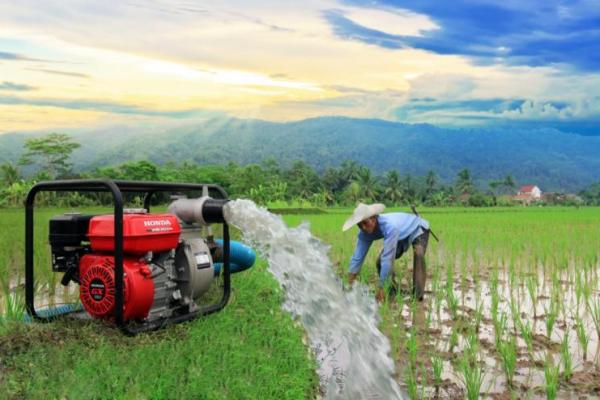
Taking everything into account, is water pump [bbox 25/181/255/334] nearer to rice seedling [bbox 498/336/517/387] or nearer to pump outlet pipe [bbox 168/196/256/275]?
pump outlet pipe [bbox 168/196/256/275]

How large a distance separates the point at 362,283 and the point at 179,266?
8.43ft

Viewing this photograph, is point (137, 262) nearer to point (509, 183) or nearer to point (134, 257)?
point (134, 257)

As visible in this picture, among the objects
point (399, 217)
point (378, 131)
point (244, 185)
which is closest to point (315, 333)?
point (399, 217)

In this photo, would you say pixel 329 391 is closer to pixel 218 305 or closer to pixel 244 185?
pixel 218 305

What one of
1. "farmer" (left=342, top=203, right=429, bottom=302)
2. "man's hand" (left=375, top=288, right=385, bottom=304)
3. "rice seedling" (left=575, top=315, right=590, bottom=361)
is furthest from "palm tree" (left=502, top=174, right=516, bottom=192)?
"rice seedling" (left=575, top=315, right=590, bottom=361)

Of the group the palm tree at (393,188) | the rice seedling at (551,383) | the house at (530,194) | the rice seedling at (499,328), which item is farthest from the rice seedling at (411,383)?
the house at (530,194)

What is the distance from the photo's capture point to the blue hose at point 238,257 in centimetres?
573

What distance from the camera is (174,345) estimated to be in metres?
4.00

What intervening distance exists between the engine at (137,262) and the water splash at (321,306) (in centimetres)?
42

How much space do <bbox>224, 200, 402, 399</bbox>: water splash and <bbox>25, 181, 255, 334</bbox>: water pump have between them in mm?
320

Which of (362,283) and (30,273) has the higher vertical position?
(30,273)

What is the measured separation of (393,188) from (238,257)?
39365mm

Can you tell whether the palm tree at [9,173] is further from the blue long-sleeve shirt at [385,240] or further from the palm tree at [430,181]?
the palm tree at [430,181]

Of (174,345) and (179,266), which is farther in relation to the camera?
(179,266)
